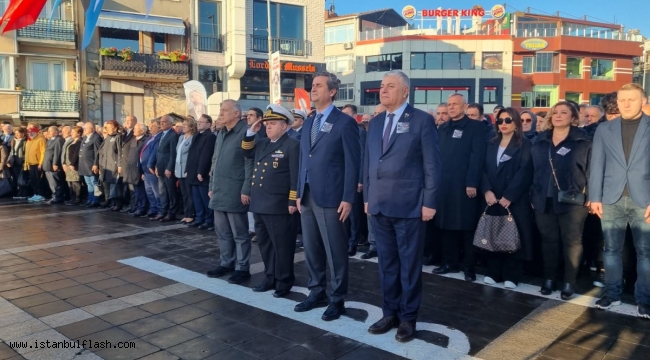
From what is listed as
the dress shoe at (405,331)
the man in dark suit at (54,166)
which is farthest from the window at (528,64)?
the dress shoe at (405,331)

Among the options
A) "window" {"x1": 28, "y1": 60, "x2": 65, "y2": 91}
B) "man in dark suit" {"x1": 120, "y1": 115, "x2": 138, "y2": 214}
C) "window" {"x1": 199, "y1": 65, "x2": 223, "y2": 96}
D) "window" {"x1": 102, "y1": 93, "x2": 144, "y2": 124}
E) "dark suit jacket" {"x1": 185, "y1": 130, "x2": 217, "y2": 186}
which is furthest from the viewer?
"window" {"x1": 199, "y1": 65, "x2": 223, "y2": 96}

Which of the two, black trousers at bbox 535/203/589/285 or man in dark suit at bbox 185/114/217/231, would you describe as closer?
black trousers at bbox 535/203/589/285

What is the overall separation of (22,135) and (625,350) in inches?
592

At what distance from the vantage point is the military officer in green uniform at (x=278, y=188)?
530 cm

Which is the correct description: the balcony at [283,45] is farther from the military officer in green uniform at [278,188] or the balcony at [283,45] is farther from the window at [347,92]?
the military officer in green uniform at [278,188]

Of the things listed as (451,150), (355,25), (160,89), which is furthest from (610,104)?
(355,25)

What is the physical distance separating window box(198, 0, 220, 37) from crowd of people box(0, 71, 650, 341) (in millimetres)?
22716

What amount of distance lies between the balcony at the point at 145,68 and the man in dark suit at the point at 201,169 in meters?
17.3

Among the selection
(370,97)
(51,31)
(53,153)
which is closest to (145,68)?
(51,31)

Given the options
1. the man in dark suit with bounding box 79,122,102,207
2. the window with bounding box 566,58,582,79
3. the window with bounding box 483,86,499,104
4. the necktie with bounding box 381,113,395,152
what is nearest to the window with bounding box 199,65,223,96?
the man in dark suit with bounding box 79,122,102,207

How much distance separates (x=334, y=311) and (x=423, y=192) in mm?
1392

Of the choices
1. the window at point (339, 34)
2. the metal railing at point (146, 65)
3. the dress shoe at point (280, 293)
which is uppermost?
the window at point (339, 34)

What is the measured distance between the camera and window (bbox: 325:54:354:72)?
5225 centimetres

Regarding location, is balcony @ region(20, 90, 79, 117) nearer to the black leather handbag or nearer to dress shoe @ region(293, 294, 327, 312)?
dress shoe @ region(293, 294, 327, 312)
